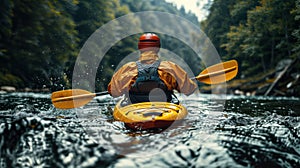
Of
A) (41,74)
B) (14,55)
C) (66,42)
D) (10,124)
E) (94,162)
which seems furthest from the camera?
(66,42)

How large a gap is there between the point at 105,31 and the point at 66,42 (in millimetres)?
6188

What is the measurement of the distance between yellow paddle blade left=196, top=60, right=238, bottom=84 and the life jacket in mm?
983

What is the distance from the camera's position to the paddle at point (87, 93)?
468 centimetres

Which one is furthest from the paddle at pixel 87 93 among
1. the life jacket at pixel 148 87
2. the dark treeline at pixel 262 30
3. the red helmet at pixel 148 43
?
the dark treeline at pixel 262 30

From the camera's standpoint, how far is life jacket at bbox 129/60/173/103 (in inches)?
154

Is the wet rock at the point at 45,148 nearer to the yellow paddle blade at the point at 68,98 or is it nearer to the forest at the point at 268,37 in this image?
the yellow paddle blade at the point at 68,98

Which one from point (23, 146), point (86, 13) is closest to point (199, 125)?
point (23, 146)

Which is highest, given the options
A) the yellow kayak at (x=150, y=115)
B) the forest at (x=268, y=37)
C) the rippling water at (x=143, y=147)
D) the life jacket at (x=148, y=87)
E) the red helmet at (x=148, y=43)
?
the forest at (x=268, y=37)

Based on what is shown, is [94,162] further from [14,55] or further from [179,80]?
[14,55]

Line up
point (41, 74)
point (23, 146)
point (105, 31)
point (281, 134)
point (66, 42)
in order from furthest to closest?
point (105, 31) → point (66, 42) → point (41, 74) → point (281, 134) → point (23, 146)

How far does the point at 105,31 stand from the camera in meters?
22.9

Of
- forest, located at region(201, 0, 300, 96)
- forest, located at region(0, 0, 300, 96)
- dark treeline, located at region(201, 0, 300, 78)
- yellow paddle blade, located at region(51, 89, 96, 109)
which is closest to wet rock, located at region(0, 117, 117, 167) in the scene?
yellow paddle blade, located at region(51, 89, 96, 109)

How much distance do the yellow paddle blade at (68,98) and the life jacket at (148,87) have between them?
3.66ft

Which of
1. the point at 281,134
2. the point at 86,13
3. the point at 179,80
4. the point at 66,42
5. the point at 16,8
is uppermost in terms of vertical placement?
the point at 86,13
